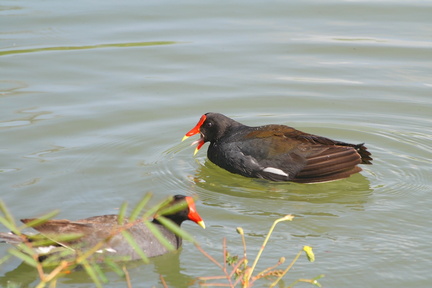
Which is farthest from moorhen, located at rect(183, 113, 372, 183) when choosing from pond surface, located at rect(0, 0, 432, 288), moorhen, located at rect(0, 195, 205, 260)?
moorhen, located at rect(0, 195, 205, 260)

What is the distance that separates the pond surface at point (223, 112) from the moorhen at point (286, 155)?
0.45ft

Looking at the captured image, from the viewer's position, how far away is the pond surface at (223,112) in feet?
21.0

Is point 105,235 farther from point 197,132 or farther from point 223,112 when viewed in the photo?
point 223,112

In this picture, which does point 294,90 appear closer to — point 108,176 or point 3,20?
point 108,176

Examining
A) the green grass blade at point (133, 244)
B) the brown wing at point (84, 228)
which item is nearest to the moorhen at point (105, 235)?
the brown wing at point (84, 228)

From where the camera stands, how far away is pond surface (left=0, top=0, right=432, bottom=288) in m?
6.40

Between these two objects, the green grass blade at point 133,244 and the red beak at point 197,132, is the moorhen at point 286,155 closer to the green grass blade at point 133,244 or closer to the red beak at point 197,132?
the red beak at point 197,132

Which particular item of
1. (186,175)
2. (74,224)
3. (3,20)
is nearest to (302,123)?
(186,175)

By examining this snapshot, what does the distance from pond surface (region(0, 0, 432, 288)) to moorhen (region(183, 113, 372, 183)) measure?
0.45ft

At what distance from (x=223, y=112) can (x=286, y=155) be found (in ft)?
6.02

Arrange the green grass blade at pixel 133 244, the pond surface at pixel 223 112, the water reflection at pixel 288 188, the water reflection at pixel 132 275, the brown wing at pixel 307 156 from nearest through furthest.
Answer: the green grass blade at pixel 133 244 < the water reflection at pixel 132 275 < the pond surface at pixel 223 112 < the water reflection at pixel 288 188 < the brown wing at pixel 307 156

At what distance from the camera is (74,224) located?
6.05 metres

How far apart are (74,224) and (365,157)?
10.4 ft

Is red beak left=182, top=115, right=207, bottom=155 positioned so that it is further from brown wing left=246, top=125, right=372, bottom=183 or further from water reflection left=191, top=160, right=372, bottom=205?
brown wing left=246, top=125, right=372, bottom=183
